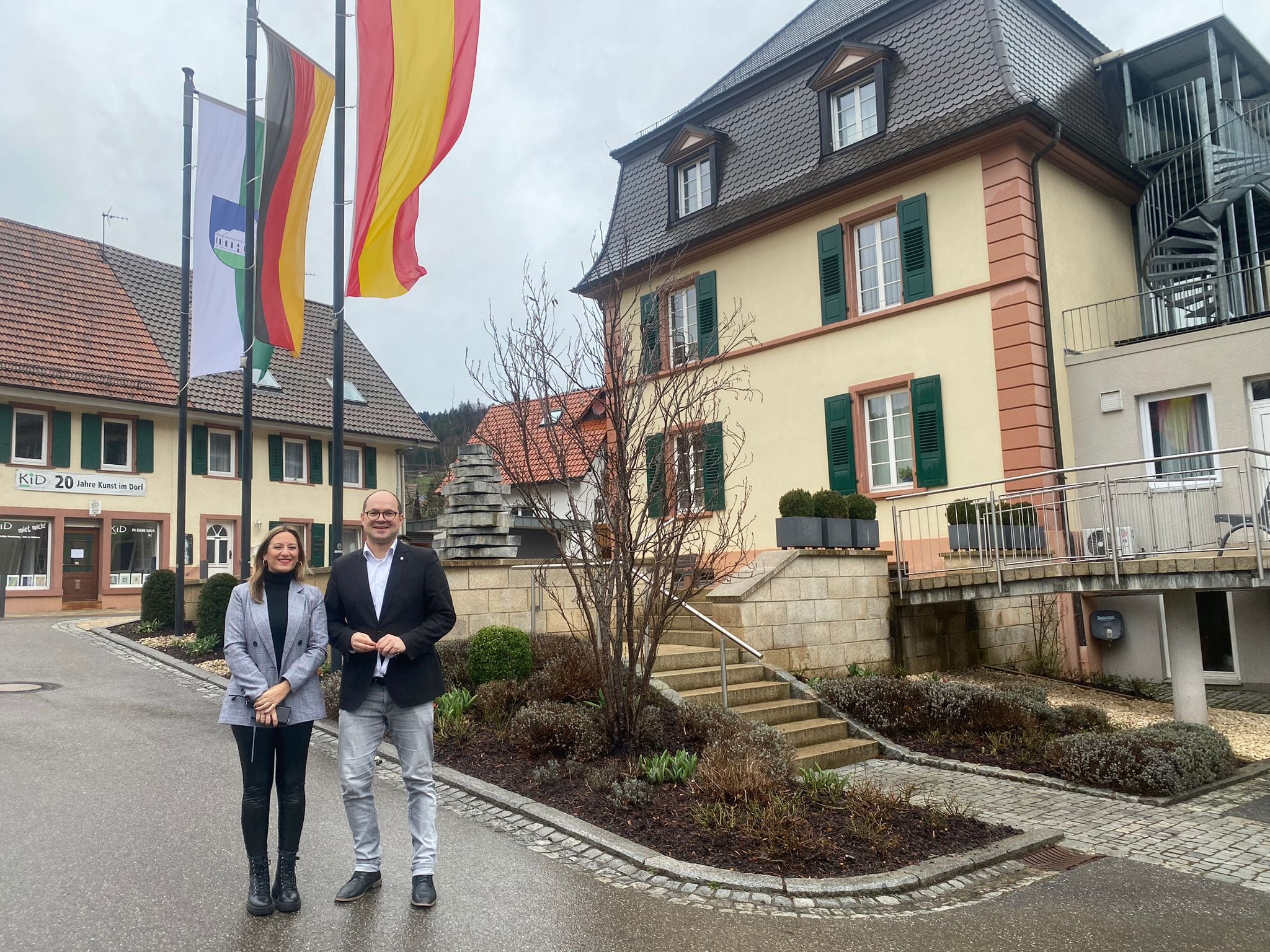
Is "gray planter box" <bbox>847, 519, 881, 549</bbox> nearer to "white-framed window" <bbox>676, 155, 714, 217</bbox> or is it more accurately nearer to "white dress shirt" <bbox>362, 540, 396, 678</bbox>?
"white dress shirt" <bbox>362, 540, 396, 678</bbox>

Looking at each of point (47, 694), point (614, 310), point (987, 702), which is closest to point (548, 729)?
point (614, 310)

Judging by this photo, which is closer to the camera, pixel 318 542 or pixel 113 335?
pixel 113 335

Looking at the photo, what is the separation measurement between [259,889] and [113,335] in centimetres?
2523

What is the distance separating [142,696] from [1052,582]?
9.97 meters

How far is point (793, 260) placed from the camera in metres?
17.6

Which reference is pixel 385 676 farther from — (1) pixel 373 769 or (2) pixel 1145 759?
(2) pixel 1145 759

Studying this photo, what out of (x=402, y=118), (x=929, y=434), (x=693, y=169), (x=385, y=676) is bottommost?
(x=385, y=676)

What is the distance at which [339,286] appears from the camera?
36.9 feet

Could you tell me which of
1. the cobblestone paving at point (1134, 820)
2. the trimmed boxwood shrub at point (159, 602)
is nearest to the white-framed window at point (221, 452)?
the trimmed boxwood shrub at point (159, 602)

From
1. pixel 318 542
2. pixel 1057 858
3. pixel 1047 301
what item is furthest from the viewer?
pixel 318 542

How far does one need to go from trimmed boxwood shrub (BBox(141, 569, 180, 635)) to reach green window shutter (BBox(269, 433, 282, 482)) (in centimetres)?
1291

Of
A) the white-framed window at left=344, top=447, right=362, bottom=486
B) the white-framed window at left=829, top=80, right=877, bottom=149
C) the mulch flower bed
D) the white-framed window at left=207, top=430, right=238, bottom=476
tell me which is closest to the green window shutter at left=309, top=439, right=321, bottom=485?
the white-framed window at left=344, top=447, right=362, bottom=486

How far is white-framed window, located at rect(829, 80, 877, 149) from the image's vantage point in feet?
55.4

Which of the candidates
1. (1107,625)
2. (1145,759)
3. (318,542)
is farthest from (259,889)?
(318,542)
